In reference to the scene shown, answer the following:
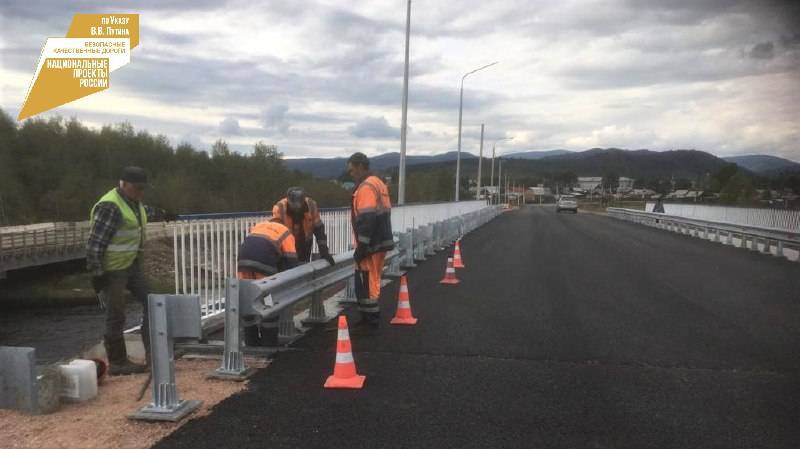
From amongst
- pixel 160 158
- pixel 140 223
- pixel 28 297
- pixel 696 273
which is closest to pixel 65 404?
pixel 140 223

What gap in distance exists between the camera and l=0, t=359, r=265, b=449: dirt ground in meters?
3.83

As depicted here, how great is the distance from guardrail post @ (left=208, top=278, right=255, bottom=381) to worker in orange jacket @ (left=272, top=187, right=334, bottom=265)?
1547mm

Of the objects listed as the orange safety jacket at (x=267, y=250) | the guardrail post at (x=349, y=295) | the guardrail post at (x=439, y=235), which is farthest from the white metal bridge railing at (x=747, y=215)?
the orange safety jacket at (x=267, y=250)

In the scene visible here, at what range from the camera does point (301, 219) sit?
682 cm

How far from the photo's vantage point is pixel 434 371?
17.7 feet

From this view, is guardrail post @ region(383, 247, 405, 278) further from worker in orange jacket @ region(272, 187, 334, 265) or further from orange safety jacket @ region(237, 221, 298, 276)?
orange safety jacket @ region(237, 221, 298, 276)

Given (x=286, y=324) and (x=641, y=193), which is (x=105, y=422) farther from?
(x=641, y=193)

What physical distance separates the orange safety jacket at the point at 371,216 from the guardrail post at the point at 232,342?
6.07 ft

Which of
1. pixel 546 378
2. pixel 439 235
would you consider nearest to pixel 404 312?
pixel 546 378

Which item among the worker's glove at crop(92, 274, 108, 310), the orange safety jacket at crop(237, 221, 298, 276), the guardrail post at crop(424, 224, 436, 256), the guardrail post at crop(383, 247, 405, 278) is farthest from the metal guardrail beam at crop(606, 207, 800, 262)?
the worker's glove at crop(92, 274, 108, 310)

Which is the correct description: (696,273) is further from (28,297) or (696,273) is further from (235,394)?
(28,297)

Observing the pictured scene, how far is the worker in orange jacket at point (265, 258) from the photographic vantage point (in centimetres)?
596

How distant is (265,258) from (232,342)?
106cm

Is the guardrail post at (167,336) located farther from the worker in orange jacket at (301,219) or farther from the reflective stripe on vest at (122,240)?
the worker in orange jacket at (301,219)
